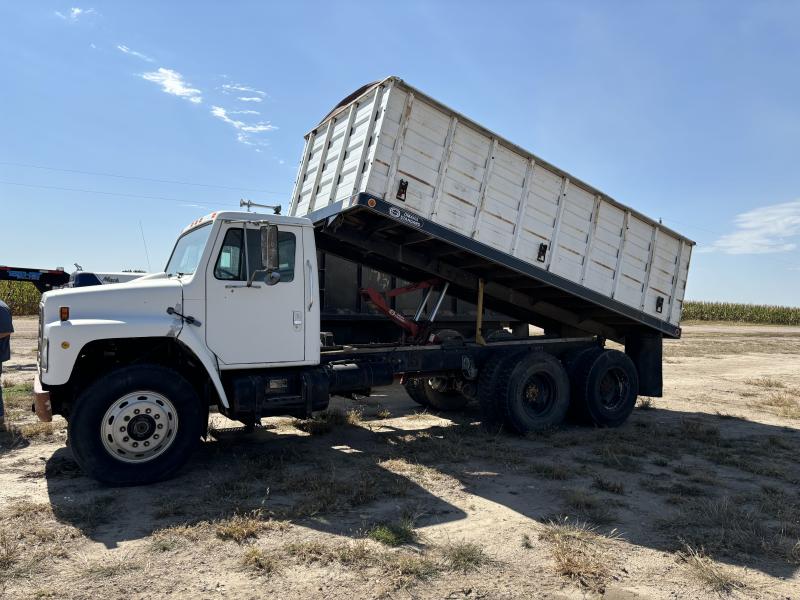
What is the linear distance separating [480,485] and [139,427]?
324 cm

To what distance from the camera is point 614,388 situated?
9.01m

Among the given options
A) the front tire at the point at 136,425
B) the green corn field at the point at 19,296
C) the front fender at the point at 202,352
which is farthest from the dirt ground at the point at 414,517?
the green corn field at the point at 19,296

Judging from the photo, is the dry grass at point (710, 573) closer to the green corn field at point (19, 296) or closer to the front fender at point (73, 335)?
the front fender at point (73, 335)

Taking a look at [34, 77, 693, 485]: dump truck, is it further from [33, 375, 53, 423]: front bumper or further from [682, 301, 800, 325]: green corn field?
[682, 301, 800, 325]: green corn field

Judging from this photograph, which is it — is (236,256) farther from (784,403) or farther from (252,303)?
(784,403)

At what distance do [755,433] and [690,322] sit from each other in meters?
49.0

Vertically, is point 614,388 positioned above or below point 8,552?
above

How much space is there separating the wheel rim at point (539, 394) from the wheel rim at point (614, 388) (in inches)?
36.7

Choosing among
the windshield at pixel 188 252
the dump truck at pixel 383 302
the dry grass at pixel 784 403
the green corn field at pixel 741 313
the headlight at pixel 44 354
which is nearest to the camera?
the headlight at pixel 44 354

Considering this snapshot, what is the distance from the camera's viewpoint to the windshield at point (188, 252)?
6094 millimetres

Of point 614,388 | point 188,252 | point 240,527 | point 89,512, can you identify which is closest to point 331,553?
point 240,527

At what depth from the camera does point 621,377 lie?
29.5ft

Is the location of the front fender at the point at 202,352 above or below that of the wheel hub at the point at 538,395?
above

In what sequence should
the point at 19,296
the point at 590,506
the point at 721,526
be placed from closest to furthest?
the point at 721,526
the point at 590,506
the point at 19,296
